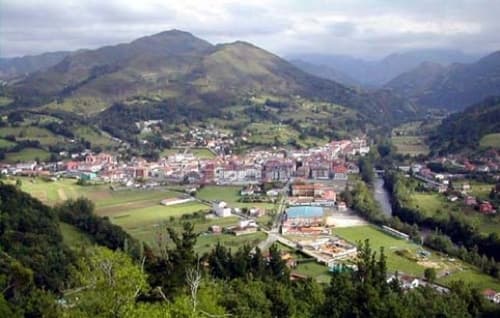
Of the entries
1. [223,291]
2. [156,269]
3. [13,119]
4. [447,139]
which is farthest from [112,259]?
[13,119]

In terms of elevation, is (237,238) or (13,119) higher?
(13,119)

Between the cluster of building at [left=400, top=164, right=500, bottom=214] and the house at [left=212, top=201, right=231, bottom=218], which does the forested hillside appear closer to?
A: the house at [left=212, top=201, right=231, bottom=218]

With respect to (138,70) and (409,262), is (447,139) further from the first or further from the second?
(138,70)

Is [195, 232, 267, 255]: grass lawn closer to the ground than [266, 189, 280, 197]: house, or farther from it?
closer to the ground

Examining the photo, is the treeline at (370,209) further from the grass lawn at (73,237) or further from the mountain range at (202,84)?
the mountain range at (202,84)

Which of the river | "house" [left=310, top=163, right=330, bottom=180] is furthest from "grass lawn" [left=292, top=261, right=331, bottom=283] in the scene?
"house" [left=310, top=163, right=330, bottom=180]

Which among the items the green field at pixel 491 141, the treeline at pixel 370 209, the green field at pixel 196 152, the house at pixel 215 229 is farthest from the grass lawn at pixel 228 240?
the green field at pixel 491 141

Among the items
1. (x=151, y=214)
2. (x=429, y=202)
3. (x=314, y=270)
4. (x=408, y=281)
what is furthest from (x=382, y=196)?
(x=408, y=281)


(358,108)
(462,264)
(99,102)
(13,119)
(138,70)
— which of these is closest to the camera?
(462,264)
